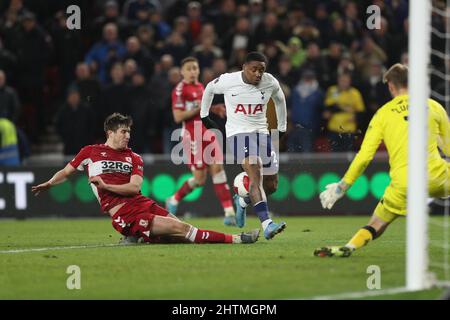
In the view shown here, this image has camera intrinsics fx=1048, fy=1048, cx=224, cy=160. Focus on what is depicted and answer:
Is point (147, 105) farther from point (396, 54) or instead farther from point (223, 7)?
point (396, 54)

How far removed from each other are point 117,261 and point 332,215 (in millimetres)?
8220

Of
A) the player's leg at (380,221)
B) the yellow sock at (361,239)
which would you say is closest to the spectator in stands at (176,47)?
the player's leg at (380,221)

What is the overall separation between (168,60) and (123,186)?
799 centimetres

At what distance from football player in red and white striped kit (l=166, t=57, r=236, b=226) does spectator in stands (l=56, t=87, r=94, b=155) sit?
351 cm

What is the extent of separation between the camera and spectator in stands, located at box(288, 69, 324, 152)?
18219 millimetres

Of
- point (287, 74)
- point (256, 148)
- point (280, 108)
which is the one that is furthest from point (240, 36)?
point (256, 148)

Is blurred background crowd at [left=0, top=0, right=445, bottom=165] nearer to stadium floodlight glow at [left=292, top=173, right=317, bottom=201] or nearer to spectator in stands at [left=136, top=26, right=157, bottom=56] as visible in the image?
spectator in stands at [left=136, top=26, right=157, bottom=56]

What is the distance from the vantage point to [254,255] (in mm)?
10289

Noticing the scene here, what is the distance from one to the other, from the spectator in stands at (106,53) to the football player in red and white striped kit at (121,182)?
858cm

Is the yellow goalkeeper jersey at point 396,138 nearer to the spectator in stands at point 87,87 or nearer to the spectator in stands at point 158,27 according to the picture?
the spectator in stands at point 87,87

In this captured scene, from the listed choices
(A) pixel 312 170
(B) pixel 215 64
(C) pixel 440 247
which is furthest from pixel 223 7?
(C) pixel 440 247

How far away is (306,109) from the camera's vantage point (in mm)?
18297

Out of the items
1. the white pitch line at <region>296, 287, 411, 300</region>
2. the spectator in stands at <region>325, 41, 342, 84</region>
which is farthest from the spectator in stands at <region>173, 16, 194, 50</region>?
the white pitch line at <region>296, 287, 411, 300</region>
